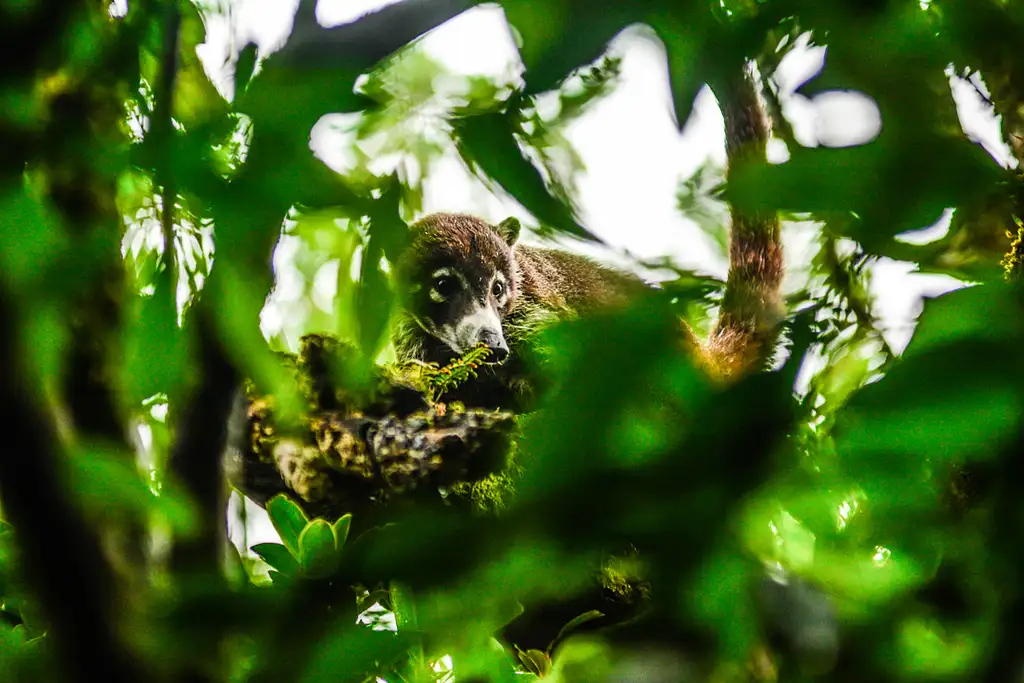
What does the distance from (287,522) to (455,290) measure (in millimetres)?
968

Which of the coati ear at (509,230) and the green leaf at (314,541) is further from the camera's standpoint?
the coati ear at (509,230)

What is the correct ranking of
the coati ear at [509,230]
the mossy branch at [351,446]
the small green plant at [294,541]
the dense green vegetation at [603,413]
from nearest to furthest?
1. the dense green vegetation at [603,413]
2. the small green plant at [294,541]
3. the mossy branch at [351,446]
4. the coati ear at [509,230]

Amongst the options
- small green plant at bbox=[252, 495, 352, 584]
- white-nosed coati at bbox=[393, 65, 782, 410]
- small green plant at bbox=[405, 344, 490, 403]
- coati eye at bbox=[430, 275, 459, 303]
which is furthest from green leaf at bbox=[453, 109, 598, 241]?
coati eye at bbox=[430, 275, 459, 303]

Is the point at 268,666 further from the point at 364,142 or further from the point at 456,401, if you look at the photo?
the point at 456,401

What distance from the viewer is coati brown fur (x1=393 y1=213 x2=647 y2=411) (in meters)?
1.46

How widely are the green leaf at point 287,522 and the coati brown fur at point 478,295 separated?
592mm

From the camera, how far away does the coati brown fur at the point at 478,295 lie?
146cm

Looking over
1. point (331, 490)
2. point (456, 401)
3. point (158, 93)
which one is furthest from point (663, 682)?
point (456, 401)

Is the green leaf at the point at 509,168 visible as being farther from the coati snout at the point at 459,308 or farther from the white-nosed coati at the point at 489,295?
the coati snout at the point at 459,308

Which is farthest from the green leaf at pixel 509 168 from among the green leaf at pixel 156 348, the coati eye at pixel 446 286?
the coati eye at pixel 446 286

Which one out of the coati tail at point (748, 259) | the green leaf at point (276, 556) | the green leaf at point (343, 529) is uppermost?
the coati tail at point (748, 259)

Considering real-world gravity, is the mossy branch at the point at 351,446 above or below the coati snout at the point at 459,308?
above

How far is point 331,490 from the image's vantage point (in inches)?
40.1

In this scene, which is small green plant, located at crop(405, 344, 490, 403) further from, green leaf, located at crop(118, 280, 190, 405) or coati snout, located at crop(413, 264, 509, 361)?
green leaf, located at crop(118, 280, 190, 405)
